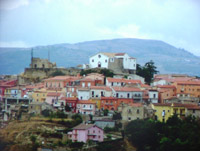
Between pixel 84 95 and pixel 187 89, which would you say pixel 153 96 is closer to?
pixel 187 89

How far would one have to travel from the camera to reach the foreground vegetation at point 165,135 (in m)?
29.5

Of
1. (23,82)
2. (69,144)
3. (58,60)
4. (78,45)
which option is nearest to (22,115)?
(69,144)

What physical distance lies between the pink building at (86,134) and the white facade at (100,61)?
1144 centimetres

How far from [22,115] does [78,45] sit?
302 feet

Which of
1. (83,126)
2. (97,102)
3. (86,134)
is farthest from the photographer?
(97,102)

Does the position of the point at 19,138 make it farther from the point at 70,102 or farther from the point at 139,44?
the point at 139,44

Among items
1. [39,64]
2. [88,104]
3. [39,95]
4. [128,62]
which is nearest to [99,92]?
[88,104]

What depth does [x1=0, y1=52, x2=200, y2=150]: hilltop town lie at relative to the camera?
3031 cm

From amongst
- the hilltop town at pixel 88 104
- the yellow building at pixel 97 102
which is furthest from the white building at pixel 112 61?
the yellow building at pixel 97 102

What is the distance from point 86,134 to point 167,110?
18.5ft

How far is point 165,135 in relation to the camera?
100 feet

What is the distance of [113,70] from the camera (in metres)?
40.6

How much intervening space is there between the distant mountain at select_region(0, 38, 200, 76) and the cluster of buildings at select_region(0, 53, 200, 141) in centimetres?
3754

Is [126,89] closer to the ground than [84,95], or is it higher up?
higher up
